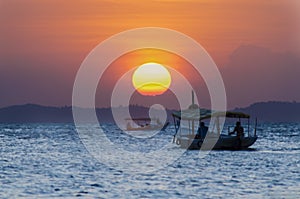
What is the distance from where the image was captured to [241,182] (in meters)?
45.8

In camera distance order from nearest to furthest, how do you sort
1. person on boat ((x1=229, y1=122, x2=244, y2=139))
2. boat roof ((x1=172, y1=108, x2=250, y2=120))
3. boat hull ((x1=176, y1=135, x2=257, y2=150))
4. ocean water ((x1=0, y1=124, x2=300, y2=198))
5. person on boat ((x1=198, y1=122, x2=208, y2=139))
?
ocean water ((x1=0, y1=124, x2=300, y2=198)), person on boat ((x1=229, y1=122, x2=244, y2=139)), person on boat ((x1=198, y1=122, x2=208, y2=139)), boat roof ((x1=172, y1=108, x2=250, y2=120)), boat hull ((x1=176, y1=135, x2=257, y2=150))

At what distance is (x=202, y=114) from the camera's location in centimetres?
7269

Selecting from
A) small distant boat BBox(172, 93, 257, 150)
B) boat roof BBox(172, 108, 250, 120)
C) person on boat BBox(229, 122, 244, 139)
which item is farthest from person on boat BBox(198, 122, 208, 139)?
person on boat BBox(229, 122, 244, 139)

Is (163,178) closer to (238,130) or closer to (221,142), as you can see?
(238,130)

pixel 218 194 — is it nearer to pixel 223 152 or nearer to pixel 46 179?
pixel 46 179

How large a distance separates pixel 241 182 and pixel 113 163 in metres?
17.9

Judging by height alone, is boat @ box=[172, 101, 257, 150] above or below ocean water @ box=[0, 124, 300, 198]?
above

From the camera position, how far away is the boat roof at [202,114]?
231 ft

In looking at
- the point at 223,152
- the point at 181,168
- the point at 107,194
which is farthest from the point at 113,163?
the point at 107,194

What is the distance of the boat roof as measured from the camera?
2768 inches

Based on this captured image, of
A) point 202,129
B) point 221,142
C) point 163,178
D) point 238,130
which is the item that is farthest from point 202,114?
point 163,178

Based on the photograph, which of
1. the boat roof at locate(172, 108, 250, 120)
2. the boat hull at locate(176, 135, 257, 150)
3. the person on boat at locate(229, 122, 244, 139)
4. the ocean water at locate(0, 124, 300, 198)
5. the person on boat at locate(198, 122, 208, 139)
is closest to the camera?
the ocean water at locate(0, 124, 300, 198)

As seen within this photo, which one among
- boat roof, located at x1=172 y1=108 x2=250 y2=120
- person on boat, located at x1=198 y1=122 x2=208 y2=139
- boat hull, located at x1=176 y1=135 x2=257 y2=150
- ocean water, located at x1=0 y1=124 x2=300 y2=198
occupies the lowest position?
ocean water, located at x1=0 y1=124 x2=300 y2=198

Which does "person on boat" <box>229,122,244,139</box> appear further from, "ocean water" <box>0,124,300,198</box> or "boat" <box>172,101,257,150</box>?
"ocean water" <box>0,124,300,198</box>
